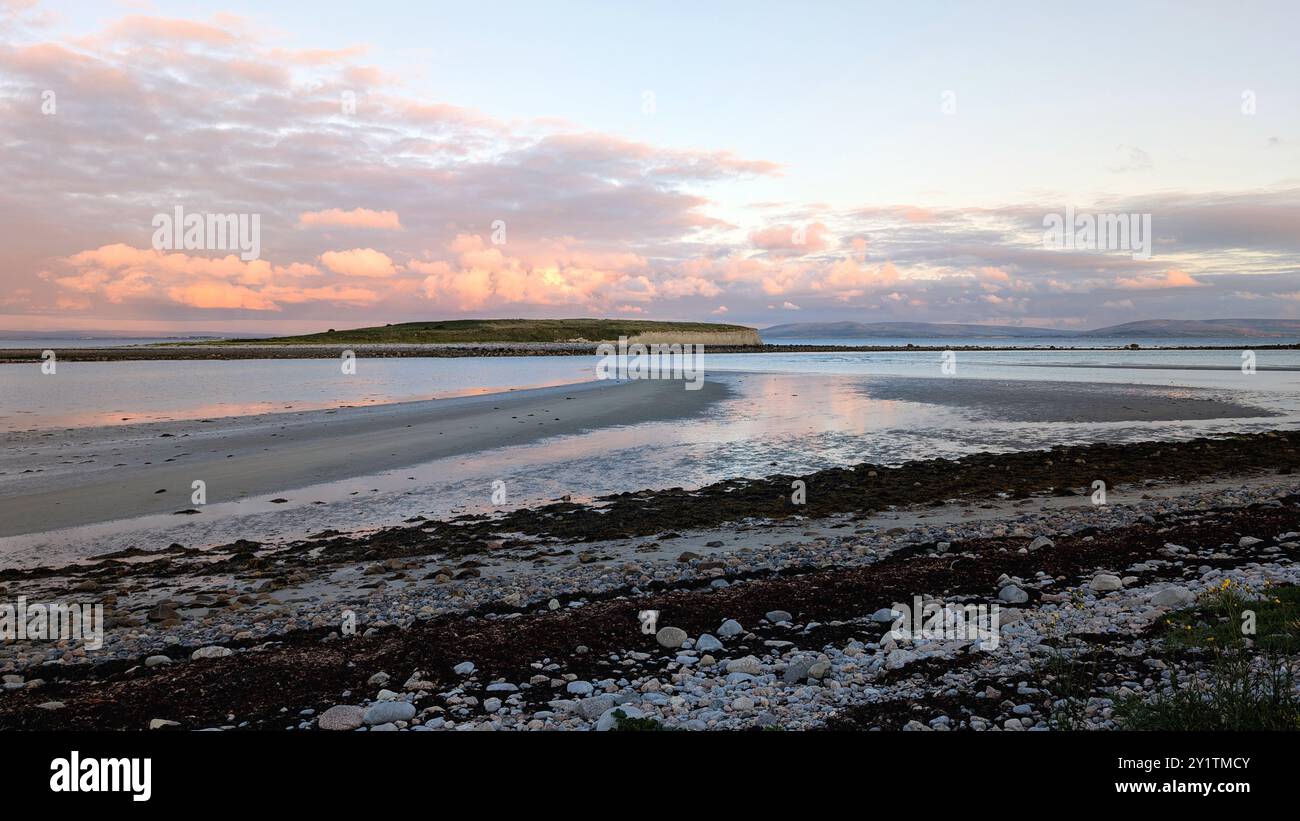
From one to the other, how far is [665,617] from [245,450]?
20.8m

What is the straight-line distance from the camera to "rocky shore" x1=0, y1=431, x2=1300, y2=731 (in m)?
6.57

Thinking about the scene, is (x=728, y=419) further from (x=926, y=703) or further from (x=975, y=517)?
(x=926, y=703)

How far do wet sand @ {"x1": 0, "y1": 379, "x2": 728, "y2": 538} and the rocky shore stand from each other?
556 cm

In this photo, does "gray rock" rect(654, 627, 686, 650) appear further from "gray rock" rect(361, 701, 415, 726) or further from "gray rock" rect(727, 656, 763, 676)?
"gray rock" rect(361, 701, 415, 726)

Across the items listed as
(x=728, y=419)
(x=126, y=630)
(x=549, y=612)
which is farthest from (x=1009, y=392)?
(x=126, y=630)

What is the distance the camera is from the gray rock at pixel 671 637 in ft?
27.2

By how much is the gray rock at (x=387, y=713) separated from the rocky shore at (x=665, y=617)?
0.02 metres

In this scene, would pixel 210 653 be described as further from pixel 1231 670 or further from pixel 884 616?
pixel 1231 670

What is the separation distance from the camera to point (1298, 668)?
616 cm

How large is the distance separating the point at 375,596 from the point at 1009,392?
152 ft

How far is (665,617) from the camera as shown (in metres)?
9.23
